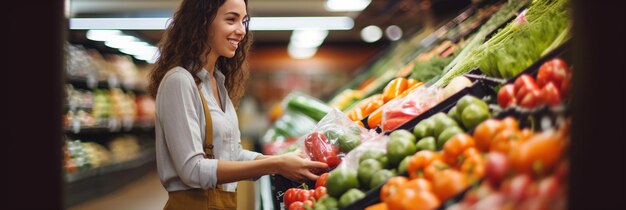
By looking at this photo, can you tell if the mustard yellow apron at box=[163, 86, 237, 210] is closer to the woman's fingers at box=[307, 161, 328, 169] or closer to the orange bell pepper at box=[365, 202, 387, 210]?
the woman's fingers at box=[307, 161, 328, 169]

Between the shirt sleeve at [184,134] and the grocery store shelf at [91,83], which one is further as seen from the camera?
the grocery store shelf at [91,83]

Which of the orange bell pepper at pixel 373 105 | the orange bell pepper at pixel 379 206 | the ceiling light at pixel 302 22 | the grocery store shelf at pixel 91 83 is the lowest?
the orange bell pepper at pixel 379 206

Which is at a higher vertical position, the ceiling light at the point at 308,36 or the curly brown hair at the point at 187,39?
the ceiling light at the point at 308,36

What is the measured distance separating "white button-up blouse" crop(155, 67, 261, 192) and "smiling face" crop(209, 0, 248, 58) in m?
0.17

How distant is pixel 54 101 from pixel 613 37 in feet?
4.05

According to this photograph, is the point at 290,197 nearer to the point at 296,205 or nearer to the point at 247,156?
the point at 296,205

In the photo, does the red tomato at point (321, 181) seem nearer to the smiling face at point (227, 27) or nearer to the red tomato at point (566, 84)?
the smiling face at point (227, 27)

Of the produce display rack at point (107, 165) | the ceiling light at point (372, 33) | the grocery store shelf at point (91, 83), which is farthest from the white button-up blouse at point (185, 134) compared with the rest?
the ceiling light at point (372, 33)

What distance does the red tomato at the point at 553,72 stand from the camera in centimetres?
171

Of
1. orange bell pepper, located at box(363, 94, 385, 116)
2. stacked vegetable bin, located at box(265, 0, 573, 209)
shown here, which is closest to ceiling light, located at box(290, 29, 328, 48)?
orange bell pepper, located at box(363, 94, 385, 116)

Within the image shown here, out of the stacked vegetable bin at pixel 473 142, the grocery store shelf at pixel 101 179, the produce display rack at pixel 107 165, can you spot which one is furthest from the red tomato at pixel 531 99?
the produce display rack at pixel 107 165

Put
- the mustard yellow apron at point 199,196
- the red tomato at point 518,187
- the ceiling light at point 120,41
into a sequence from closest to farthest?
the red tomato at point 518,187
the mustard yellow apron at point 199,196
the ceiling light at point 120,41

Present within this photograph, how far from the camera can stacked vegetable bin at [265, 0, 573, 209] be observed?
4.25ft

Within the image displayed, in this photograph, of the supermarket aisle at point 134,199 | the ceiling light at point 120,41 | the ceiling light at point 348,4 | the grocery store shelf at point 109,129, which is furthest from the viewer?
the ceiling light at point 120,41
